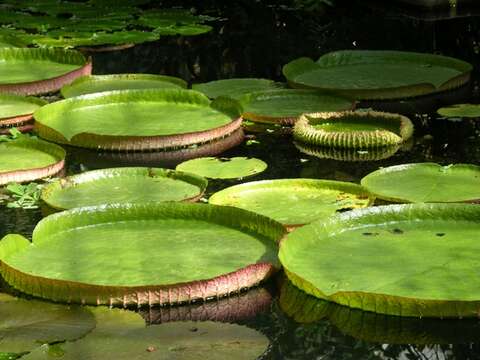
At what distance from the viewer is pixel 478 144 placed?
571 centimetres

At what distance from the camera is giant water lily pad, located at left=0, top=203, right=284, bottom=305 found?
12.1 feet

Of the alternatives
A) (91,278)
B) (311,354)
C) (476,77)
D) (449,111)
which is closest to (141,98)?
(449,111)

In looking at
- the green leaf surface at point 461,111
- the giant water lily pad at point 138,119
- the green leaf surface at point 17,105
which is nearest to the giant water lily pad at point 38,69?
the green leaf surface at point 17,105

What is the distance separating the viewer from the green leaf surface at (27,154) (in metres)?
5.27

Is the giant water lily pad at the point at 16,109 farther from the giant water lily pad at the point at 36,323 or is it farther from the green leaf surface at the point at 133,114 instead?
the giant water lily pad at the point at 36,323

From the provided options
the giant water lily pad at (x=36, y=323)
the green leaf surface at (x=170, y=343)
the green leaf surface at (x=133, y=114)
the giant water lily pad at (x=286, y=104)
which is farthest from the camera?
the giant water lily pad at (x=286, y=104)

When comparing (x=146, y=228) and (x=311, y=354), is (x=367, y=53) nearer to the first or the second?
(x=146, y=228)

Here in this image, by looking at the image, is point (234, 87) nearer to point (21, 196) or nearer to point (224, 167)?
point (224, 167)

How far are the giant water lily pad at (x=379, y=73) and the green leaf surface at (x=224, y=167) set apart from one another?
56.2 inches

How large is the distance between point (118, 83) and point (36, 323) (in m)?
3.84

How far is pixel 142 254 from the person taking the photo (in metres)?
3.97

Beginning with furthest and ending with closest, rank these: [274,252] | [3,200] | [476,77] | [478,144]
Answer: [476,77] → [478,144] → [3,200] → [274,252]

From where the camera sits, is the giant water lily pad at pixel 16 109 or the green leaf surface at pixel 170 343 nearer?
the green leaf surface at pixel 170 343

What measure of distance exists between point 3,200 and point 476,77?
Result: 11.6 ft
